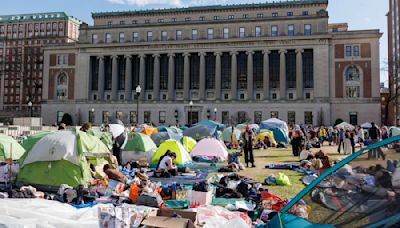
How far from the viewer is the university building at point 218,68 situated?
61.3 metres

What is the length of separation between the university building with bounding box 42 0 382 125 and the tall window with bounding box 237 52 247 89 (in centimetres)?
20

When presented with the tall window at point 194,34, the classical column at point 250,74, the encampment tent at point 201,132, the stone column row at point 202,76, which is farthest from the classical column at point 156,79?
the encampment tent at point 201,132

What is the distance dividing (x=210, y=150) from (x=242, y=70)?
49.1 metres

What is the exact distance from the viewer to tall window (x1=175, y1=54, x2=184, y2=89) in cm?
6975

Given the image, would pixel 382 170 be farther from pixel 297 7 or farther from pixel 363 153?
pixel 297 7

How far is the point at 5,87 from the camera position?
106 meters

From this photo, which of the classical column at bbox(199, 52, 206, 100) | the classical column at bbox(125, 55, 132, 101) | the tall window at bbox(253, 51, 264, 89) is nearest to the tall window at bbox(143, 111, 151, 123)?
the classical column at bbox(125, 55, 132, 101)

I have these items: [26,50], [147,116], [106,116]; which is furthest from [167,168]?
[26,50]

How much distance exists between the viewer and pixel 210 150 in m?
20.2

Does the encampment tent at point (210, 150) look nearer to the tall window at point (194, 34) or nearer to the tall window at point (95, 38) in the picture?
the tall window at point (194, 34)

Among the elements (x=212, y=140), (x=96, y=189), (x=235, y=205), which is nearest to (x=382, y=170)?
(x=235, y=205)

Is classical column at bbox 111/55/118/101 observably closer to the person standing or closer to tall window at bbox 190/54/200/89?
tall window at bbox 190/54/200/89

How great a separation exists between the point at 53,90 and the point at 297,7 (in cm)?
5570

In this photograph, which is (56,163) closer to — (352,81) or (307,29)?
(352,81)
